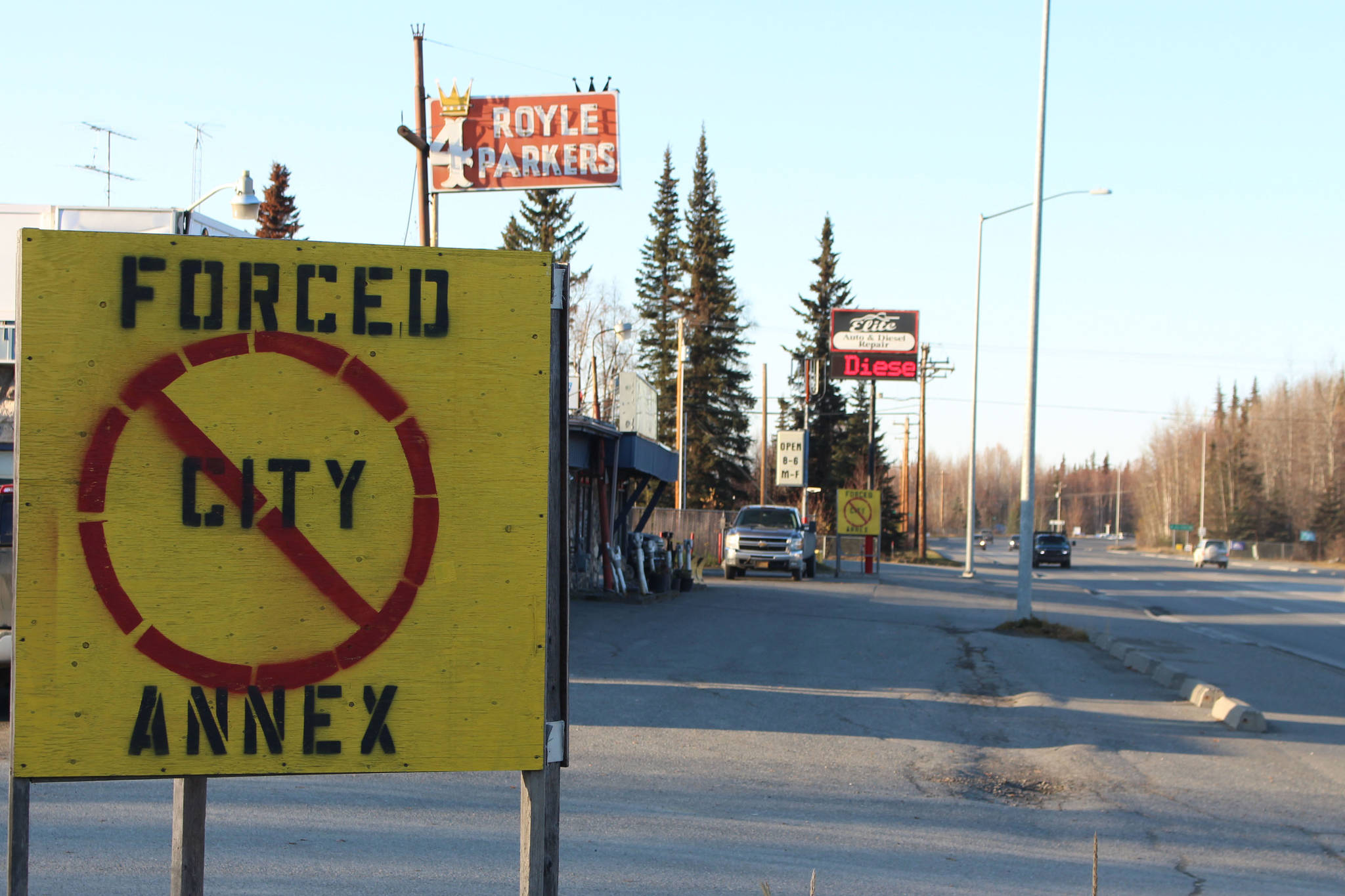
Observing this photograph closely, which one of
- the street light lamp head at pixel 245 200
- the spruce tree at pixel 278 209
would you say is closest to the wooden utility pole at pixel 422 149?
the street light lamp head at pixel 245 200

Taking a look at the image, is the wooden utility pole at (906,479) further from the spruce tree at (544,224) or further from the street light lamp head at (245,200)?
the street light lamp head at (245,200)

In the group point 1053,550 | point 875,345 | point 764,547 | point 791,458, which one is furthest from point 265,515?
point 1053,550

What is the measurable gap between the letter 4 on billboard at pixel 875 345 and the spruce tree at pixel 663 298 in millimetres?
31344

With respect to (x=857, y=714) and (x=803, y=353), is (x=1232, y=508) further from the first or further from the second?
(x=857, y=714)

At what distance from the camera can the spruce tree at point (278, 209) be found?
183ft

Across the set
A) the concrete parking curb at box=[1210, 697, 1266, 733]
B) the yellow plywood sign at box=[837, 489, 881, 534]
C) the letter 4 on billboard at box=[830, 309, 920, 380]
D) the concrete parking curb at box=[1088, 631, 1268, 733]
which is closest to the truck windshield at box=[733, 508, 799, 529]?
the yellow plywood sign at box=[837, 489, 881, 534]

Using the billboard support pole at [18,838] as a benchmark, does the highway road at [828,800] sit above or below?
below

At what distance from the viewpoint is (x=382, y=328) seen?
337 centimetres

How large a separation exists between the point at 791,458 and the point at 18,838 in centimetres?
4094

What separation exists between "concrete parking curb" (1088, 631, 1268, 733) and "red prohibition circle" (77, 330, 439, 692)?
399 inches

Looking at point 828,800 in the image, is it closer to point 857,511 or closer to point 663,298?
point 857,511

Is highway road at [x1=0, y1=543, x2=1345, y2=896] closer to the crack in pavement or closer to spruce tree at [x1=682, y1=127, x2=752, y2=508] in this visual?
the crack in pavement

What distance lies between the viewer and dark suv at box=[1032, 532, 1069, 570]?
2186 inches

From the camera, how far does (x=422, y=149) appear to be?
21078 mm
